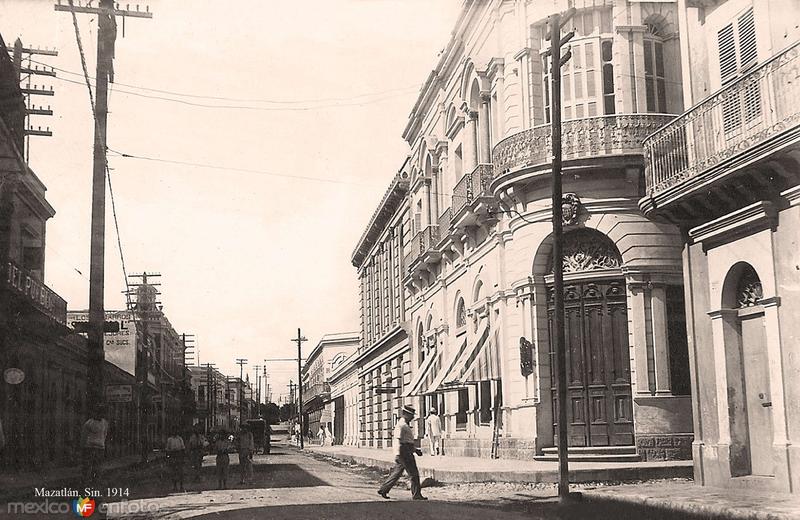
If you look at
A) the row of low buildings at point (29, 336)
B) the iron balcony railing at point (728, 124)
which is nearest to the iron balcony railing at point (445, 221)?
the row of low buildings at point (29, 336)

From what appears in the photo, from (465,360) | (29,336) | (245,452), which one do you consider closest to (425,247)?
(465,360)

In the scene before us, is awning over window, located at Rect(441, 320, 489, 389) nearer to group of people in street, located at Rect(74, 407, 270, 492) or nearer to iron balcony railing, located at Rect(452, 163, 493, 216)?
iron balcony railing, located at Rect(452, 163, 493, 216)

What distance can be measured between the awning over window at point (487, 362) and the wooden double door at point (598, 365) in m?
2.56

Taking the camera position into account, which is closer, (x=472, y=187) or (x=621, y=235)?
(x=621, y=235)

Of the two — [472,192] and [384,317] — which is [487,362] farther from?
[384,317]

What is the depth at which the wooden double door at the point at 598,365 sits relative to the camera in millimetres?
19797

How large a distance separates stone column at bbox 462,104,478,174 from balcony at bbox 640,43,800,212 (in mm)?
9906

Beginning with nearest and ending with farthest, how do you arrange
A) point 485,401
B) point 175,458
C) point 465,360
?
1. point 175,458
2. point 485,401
3. point 465,360

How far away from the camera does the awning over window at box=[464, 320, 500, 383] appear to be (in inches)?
888

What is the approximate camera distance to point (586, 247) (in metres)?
20.6

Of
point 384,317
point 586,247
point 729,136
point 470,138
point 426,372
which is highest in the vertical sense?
point 470,138

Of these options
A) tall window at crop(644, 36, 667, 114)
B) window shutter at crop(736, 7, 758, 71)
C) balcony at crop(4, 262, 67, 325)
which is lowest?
balcony at crop(4, 262, 67, 325)

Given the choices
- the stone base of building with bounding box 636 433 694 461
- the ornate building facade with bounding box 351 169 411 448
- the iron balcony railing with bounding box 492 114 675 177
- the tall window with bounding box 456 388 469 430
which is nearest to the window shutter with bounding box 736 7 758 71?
the iron balcony railing with bounding box 492 114 675 177

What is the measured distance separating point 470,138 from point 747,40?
12.6 m
